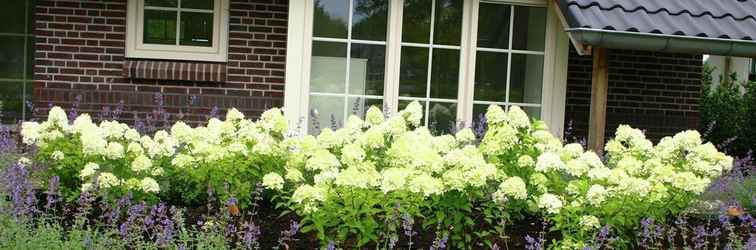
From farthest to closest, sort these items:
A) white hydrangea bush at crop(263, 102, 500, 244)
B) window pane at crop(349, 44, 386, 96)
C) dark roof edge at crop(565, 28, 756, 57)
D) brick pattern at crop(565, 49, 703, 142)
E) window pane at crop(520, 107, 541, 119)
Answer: brick pattern at crop(565, 49, 703, 142)
window pane at crop(520, 107, 541, 119)
window pane at crop(349, 44, 386, 96)
dark roof edge at crop(565, 28, 756, 57)
white hydrangea bush at crop(263, 102, 500, 244)

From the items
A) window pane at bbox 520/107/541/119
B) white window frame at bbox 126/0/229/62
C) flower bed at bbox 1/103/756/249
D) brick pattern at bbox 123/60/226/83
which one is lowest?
flower bed at bbox 1/103/756/249

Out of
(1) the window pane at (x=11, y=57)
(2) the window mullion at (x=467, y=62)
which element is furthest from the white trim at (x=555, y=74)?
(1) the window pane at (x=11, y=57)

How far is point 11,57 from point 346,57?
4257 mm

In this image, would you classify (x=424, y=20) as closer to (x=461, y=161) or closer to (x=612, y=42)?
(x=612, y=42)

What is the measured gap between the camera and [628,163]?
479 centimetres

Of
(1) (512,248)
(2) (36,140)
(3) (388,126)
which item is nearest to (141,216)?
(2) (36,140)

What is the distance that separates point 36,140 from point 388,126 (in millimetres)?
1934

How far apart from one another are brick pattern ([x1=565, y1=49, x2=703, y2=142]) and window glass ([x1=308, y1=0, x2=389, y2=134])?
2.08 meters

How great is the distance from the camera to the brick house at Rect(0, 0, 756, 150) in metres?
8.67

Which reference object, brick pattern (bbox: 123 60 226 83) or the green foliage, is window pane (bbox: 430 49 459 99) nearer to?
brick pattern (bbox: 123 60 226 83)

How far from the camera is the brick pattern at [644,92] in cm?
945

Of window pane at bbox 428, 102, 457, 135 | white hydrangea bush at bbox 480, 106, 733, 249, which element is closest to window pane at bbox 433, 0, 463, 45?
window pane at bbox 428, 102, 457, 135

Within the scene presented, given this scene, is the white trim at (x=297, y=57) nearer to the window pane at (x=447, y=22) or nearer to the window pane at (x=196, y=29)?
the window pane at (x=196, y=29)

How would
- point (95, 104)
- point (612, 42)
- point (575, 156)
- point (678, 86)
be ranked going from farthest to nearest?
point (678, 86) < point (95, 104) < point (612, 42) < point (575, 156)
